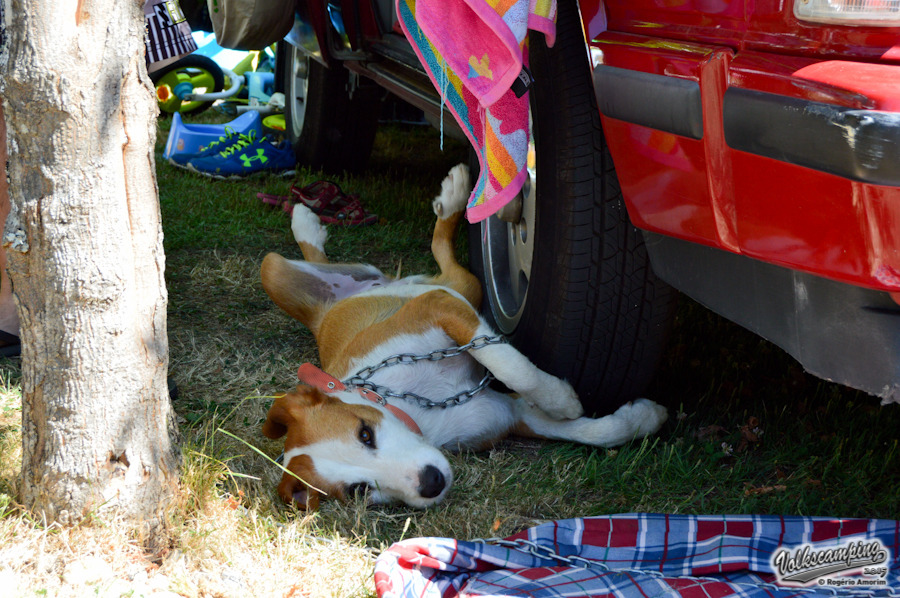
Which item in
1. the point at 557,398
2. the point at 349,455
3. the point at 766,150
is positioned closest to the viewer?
the point at 766,150

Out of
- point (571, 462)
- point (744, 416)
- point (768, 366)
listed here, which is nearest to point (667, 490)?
point (571, 462)

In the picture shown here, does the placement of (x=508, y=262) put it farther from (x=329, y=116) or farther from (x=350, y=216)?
(x=329, y=116)

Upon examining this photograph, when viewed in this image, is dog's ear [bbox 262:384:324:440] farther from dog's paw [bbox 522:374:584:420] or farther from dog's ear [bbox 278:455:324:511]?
dog's paw [bbox 522:374:584:420]

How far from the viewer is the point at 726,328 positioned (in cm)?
327

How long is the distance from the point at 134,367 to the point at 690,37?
145cm

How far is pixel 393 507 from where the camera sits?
237 centimetres

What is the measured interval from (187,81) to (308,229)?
4.47 m

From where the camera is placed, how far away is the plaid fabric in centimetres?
186

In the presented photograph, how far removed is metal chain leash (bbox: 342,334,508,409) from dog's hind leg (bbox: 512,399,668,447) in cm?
30

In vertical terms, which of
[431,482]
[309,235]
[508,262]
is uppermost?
[508,262]

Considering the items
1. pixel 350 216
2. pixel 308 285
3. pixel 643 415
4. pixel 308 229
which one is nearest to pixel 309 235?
pixel 308 229

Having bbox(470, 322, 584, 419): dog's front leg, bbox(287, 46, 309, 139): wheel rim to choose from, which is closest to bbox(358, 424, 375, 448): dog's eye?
bbox(470, 322, 584, 419): dog's front leg

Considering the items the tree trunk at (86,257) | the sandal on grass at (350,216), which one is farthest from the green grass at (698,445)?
the sandal on grass at (350,216)

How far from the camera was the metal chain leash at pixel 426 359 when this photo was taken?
2678mm
